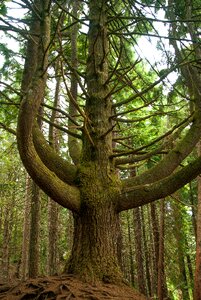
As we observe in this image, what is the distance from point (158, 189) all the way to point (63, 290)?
1.68m

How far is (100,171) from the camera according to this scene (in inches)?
164

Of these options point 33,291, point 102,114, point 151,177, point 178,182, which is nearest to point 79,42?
point 102,114

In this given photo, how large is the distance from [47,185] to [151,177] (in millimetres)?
1723

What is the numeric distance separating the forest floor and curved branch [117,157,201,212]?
1.06m

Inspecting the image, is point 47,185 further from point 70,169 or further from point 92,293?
point 92,293

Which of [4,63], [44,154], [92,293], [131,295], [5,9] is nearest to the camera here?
[92,293]

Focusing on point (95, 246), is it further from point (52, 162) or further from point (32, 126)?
point (32, 126)

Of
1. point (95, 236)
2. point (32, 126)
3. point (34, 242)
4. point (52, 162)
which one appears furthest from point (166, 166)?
point (34, 242)

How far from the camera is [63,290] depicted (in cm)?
306

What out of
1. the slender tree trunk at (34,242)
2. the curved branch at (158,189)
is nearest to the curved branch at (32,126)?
the curved branch at (158,189)

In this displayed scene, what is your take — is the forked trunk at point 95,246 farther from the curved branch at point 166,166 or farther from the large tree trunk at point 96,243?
the curved branch at point 166,166

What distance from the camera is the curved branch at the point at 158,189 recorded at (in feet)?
11.6

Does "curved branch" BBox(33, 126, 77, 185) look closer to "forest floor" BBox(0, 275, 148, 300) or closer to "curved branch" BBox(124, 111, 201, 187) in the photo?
"curved branch" BBox(124, 111, 201, 187)

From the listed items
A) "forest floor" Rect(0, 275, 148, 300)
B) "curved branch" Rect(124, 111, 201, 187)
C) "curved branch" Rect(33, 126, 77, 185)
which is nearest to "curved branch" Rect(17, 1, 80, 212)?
"curved branch" Rect(33, 126, 77, 185)
